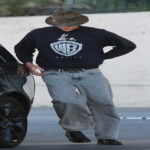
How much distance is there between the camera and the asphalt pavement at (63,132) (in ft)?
30.6

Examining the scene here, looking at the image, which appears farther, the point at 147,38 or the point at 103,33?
the point at 147,38

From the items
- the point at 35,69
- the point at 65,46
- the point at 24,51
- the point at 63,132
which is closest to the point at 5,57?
the point at 24,51

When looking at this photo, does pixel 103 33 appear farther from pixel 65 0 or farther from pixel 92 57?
pixel 65 0

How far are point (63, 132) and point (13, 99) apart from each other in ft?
7.57

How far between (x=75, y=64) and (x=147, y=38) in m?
8.19

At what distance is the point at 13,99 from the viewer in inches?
366

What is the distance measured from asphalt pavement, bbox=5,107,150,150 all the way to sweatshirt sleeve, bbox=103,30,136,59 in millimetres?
1062

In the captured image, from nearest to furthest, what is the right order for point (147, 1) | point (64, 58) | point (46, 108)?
point (64, 58) → point (46, 108) → point (147, 1)

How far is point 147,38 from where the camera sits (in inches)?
680

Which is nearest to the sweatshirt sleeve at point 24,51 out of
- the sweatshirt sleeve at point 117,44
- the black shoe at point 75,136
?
the sweatshirt sleeve at point 117,44

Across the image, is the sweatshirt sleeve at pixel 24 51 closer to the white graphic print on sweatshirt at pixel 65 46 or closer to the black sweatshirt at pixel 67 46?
the black sweatshirt at pixel 67 46

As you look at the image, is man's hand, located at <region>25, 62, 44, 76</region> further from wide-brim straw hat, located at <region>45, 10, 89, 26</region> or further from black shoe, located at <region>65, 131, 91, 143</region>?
black shoe, located at <region>65, 131, 91, 143</region>

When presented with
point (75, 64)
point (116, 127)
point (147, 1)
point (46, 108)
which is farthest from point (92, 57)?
point (147, 1)

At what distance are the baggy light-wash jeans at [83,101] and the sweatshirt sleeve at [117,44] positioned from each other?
13.6 inches
